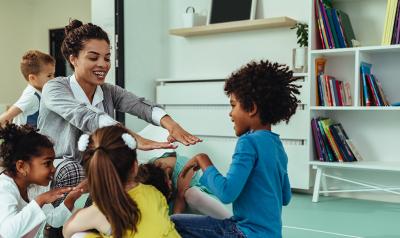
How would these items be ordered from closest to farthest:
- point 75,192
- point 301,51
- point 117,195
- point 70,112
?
point 117,195
point 75,192
point 70,112
point 301,51

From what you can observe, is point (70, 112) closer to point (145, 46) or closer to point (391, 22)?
point (391, 22)

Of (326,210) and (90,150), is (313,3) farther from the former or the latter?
(90,150)

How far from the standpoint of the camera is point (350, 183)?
10.8 ft

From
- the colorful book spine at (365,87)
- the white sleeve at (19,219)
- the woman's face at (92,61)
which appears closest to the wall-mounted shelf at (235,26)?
the colorful book spine at (365,87)

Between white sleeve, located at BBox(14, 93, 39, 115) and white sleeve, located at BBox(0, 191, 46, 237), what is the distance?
1364 mm

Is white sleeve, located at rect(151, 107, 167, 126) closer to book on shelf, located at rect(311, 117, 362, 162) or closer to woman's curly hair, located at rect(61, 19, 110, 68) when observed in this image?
woman's curly hair, located at rect(61, 19, 110, 68)

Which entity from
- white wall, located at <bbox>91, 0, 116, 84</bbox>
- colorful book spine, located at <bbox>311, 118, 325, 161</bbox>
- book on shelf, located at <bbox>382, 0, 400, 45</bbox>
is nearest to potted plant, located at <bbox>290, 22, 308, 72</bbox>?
colorful book spine, located at <bbox>311, 118, 325, 161</bbox>

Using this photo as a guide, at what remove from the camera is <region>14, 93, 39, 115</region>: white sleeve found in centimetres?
278

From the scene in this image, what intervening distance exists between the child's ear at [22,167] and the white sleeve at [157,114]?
0.57 meters

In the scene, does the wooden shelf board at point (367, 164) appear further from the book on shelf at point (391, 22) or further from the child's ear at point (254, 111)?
the child's ear at point (254, 111)

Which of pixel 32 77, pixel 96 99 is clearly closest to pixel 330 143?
pixel 96 99

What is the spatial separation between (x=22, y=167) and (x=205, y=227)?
0.68 meters

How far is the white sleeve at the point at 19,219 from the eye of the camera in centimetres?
148

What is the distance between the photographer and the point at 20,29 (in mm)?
6293
